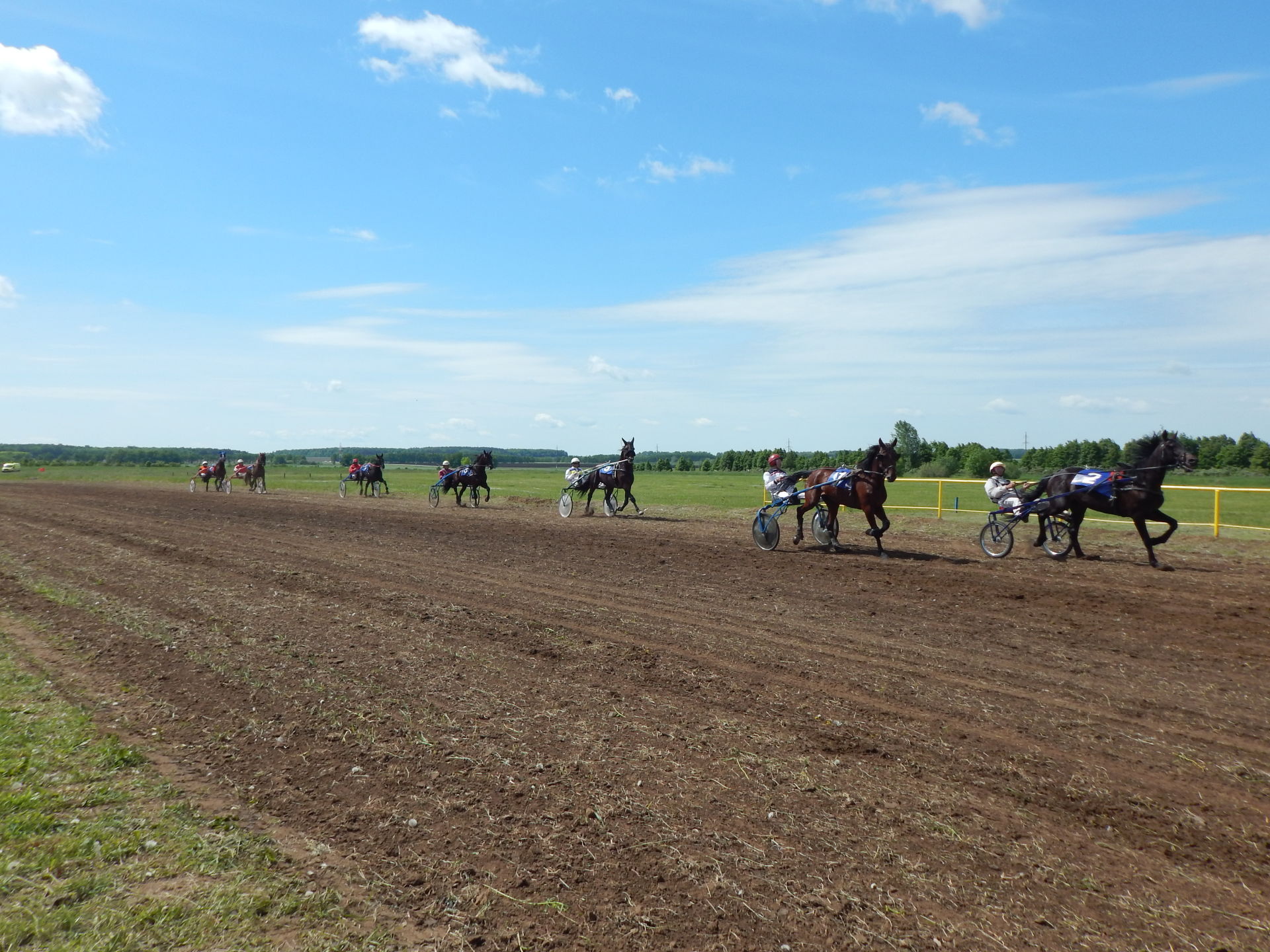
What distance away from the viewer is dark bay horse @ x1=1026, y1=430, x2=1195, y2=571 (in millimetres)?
14336

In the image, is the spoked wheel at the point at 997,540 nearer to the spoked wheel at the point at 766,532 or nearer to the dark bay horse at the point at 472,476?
the spoked wheel at the point at 766,532

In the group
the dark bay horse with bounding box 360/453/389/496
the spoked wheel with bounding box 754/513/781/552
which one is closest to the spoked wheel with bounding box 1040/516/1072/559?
the spoked wheel with bounding box 754/513/781/552

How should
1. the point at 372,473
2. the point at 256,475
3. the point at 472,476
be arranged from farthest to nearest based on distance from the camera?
the point at 256,475
the point at 372,473
the point at 472,476

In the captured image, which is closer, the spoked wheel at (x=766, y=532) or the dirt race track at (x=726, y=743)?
the dirt race track at (x=726, y=743)

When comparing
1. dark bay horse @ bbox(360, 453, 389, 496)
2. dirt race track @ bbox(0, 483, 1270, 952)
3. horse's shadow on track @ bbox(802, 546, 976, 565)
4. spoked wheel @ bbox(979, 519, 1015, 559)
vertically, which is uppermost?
dark bay horse @ bbox(360, 453, 389, 496)

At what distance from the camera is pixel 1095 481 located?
49.8 feet

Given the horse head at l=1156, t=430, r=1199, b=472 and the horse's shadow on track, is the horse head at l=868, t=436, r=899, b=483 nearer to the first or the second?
the horse's shadow on track

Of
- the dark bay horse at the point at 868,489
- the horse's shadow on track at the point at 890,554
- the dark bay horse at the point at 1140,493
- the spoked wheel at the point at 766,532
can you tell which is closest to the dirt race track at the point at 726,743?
the dark bay horse at the point at 1140,493

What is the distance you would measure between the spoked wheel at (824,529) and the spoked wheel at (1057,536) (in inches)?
152

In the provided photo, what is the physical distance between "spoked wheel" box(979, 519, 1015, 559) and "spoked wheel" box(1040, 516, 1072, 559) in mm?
780

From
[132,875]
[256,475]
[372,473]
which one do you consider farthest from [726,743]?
[256,475]

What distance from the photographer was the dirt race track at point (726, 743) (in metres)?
3.86

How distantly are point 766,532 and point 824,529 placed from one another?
47.1 inches

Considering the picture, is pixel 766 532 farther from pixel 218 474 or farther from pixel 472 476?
pixel 218 474
